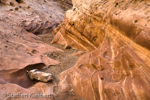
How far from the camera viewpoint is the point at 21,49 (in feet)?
16.1

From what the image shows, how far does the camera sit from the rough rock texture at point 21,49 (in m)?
3.12

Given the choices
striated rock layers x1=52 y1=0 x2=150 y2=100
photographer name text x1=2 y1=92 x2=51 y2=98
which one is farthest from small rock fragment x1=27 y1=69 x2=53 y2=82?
photographer name text x1=2 y1=92 x2=51 y2=98

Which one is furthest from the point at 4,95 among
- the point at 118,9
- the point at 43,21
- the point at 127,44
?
the point at 43,21

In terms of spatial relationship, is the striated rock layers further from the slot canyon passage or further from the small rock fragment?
the small rock fragment

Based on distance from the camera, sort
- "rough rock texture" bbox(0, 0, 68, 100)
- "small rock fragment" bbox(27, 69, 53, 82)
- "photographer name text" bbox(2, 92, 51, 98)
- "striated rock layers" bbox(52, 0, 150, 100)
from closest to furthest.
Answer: "striated rock layers" bbox(52, 0, 150, 100) → "photographer name text" bbox(2, 92, 51, 98) → "rough rock texture" bbox(0, 0, 68, 100) → "small rock fragment" bbox(27, 69, 53, 82)

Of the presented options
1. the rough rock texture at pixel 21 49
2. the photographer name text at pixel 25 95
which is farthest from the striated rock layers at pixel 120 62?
the rough rock texture at pixel 21 49

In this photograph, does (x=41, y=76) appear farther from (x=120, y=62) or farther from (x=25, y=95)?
(x=120, y=62)

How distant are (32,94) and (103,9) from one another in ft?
12.9

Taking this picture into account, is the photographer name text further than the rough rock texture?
No

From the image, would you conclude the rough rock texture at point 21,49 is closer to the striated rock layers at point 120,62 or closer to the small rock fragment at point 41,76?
the small rock fragment at point 41,76

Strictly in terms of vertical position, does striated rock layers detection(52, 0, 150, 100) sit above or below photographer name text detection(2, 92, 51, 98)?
above

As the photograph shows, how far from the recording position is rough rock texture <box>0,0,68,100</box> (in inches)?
123

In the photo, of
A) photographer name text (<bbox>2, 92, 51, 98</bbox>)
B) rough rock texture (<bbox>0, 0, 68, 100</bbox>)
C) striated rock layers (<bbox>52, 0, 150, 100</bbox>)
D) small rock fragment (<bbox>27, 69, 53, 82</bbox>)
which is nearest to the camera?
striated rock layers (<bbox>52, 0, 150, 100</bbox>)

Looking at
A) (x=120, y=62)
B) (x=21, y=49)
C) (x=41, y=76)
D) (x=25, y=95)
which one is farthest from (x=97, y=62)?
(x=21, y=49)
